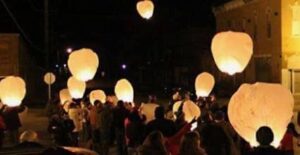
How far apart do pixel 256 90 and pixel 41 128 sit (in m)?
17.7

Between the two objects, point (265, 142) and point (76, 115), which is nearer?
point (265, 142)

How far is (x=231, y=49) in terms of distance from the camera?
13.2 meters

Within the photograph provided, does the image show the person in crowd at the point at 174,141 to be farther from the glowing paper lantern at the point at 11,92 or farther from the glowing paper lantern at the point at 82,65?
the glowing paper lantern at the point at 82,65

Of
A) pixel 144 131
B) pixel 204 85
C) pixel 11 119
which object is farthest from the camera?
pixel 204 85

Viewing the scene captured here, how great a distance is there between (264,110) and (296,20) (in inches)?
1033

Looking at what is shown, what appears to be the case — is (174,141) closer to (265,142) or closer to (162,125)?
(162,125)

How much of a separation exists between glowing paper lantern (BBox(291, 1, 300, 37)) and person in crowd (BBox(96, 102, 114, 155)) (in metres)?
20.4

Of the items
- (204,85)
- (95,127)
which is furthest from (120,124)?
(204,85)

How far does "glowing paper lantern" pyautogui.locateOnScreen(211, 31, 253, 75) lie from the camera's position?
42.9 feet

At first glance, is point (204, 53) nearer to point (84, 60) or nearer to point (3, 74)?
point (3, 74)

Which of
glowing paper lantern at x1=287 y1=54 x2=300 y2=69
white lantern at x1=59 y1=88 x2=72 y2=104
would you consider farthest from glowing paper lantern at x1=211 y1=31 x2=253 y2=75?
glowing paper lantern at x1=287 y1=54 x2=300 y2=69

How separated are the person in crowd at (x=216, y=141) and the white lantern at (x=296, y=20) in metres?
25.1

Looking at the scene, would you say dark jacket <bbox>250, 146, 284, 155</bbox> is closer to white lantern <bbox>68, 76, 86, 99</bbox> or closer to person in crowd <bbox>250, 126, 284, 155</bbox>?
person in crowd <bbox>250, 126, 284, 155</bbox>

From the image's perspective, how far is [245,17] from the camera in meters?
41.0
